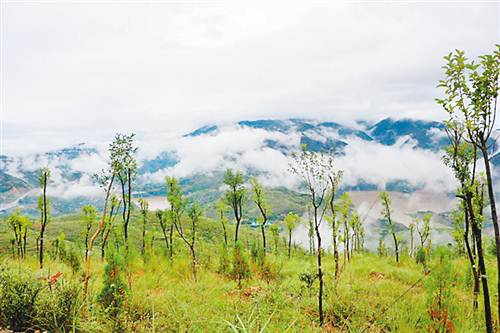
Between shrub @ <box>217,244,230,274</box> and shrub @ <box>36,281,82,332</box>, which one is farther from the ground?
shrub @ <box>36,281,82,332</box>

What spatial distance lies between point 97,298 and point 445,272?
6.72 m

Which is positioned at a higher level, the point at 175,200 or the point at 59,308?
the point at 175,200

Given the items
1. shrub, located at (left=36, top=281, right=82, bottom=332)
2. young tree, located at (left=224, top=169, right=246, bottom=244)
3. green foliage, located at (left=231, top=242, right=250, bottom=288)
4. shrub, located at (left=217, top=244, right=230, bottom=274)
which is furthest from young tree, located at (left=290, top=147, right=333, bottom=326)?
young tree, located at (left=224, top=169, right=246, bottom=244)

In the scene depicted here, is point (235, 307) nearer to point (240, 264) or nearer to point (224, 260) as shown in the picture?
point (240, 264)

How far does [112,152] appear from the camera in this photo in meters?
6.84

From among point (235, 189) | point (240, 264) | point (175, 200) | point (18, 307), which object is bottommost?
point (240, 264)

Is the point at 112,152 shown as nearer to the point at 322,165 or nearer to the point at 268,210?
the point at 322,165

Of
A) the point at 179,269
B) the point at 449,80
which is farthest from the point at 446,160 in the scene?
the point at 179,269

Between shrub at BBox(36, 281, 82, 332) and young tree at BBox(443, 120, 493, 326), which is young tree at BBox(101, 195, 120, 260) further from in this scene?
young tree at BBox(443, 120, 493, 326)

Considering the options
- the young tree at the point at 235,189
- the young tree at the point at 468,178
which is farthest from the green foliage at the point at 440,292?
the young tree at the point at 235,189

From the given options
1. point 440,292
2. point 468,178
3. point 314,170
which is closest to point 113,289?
point 314,170

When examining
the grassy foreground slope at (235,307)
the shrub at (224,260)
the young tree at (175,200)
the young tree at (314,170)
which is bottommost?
the shrub at (224,260)

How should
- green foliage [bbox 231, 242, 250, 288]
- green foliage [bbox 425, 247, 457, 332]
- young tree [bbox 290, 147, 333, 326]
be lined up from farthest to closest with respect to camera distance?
green foliage [bbox 231, 242, 250, 288] < young tree [bbox 290, 147, 333, 326] < green foliage [bbox 425, 247, 457, 332]

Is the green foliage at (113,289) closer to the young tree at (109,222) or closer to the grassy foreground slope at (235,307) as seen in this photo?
the grassy foreground slope at (235,307)
